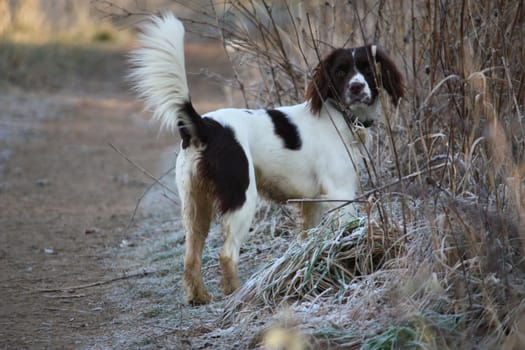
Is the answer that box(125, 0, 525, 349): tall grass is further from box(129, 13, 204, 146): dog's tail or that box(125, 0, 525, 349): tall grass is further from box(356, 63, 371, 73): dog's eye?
box(129, 13, 204, 146): dog's tail

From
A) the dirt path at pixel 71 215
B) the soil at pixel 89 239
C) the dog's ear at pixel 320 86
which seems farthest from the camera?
the dog's ear at pixel 320 86

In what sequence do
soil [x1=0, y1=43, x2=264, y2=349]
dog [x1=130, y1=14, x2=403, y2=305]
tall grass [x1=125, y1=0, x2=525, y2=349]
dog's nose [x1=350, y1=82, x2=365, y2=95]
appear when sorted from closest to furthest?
tall grass [x1=125, y1=0, x2=525, y2=349] → soil [x1=0, y1=43, x2=264, y2=349] → dog [x1=130, y1=14, x2=403, y2=305] → dog's nose [x1=350, y1=82, x2=365, y2=95]

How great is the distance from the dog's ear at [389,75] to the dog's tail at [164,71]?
49.3 inches

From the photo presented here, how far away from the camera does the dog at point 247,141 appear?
4.63 metres

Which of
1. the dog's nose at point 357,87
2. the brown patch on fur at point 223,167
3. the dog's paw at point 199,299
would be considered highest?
the dog's nose at point 357,87

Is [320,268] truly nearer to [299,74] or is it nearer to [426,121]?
[426,121]

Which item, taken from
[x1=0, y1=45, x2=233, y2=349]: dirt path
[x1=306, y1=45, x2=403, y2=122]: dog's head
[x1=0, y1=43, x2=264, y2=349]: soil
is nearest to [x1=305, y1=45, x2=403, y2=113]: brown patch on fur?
[x1=306, y1=45, x2=403, y2=122]: dog's head

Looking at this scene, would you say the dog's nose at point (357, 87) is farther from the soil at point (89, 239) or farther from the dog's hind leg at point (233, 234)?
the soil at point (89, 239)

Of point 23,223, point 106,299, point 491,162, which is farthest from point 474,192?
point 23,223

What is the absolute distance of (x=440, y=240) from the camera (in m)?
3.94

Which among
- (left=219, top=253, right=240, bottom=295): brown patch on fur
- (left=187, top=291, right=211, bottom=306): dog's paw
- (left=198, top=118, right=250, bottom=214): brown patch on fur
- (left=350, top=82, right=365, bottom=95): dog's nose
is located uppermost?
(left=350, top=82, right=365, bottom=95): dog's nose

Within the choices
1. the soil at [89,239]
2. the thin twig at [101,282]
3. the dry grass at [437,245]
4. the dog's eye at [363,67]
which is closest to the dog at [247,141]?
the dog's eye at [363,67]

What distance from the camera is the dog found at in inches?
182

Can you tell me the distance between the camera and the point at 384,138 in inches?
240
